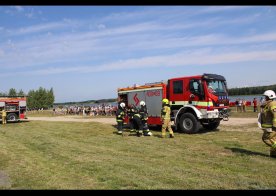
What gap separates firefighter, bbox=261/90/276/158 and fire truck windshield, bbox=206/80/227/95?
564 cm

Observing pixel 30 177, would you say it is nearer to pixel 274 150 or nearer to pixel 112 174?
pixel 112 174

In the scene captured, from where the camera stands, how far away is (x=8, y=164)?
27.5 ft

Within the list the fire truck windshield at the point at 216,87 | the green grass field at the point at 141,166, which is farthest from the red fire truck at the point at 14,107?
the fire truck windshield at the point at 216,87

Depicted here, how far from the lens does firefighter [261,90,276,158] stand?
27.6ft

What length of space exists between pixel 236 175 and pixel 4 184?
457cm

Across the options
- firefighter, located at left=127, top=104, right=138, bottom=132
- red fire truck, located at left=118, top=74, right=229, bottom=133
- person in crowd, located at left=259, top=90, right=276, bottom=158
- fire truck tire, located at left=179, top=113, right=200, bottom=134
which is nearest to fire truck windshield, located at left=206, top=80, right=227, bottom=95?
red fire truck, located at left=118, top=74, right=229, bottom=133

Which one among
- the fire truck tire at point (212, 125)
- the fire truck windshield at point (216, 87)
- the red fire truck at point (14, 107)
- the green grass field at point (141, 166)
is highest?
the fire truck windshield at point (216, 87)

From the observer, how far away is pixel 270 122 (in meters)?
8.57

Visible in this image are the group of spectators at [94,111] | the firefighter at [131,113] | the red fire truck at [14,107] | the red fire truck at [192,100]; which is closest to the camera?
the red fire truck at [192,100]

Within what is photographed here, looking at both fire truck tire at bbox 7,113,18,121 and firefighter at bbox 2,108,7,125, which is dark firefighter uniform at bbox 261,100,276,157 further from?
fire truck tire at bbox 7,113,18,121

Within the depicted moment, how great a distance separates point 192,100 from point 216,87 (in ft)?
4.20

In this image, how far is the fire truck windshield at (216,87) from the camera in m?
14.5

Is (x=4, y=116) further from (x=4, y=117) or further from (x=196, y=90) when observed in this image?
(x=196, y=90)

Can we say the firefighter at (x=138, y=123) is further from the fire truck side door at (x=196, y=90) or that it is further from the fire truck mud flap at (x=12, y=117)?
the fire truck mud flap at (x=12, y=117)
